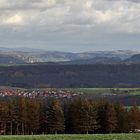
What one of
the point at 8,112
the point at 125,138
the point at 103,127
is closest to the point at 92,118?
the point at 103,127

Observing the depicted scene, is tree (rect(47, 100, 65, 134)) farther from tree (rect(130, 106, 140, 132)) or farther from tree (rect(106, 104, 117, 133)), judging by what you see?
tree (rect(130, 106, 140, 132))

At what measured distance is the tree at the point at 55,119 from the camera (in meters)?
91.4

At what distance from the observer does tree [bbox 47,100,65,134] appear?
91438 millimetres

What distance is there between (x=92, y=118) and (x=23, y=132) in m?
12.8

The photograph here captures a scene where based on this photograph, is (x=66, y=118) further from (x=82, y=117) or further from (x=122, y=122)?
(x=122, y=122)

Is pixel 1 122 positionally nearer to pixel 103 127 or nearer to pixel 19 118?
pixel 19 118

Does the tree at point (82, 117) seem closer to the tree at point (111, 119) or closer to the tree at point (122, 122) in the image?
the tree at point (111, 119)

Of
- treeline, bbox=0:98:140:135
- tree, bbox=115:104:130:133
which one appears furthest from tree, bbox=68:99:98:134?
tree, bbox=115:104:130:133

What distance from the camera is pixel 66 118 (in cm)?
9538

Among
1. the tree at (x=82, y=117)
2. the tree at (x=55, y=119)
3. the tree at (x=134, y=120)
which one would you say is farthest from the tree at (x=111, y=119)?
the tree at (x=55, y=119)

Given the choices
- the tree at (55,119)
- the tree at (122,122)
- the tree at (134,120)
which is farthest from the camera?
the tree at (134,120)

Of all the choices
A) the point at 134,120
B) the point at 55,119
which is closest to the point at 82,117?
the point at 55,119

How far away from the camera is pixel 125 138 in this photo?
40750 mm

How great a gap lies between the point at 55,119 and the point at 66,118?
8.23 ft
